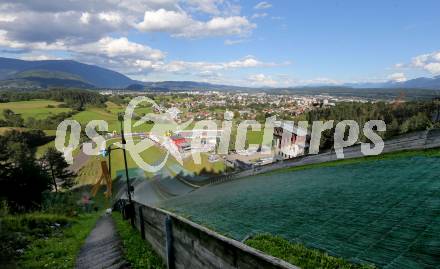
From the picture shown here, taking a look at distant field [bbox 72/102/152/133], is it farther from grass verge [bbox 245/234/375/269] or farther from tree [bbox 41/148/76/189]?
grass verge [bbox 245/234/375/269]

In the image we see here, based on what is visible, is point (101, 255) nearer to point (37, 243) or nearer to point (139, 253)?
point (139, 253)

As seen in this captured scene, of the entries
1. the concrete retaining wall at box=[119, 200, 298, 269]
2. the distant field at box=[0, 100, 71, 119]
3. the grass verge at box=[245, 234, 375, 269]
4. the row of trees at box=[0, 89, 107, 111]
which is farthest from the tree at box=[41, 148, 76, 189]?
the row of trees at box=[0, 89, 107, 111]

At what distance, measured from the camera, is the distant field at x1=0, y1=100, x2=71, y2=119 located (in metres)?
124

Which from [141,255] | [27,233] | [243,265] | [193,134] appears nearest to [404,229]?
[243,265]

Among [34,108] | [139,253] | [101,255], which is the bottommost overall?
[34,108]

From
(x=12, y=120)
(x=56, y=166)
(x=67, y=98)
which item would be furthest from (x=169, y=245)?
(x=67, y=98)

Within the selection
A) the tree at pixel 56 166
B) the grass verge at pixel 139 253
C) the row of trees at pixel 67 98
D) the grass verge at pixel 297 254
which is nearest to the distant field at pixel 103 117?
the row of trees at pixel 67 98

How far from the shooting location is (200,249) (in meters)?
5.14

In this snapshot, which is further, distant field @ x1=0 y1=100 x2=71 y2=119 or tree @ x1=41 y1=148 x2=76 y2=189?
distant field @ x1=0 y1=100 x2=71 y2=119

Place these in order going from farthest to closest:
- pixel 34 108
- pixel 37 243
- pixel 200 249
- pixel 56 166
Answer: pixel 34 108
pixel 56 166
pixel 37 243
pixel 200 249

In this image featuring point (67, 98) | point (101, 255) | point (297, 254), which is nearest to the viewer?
point (297, 254)

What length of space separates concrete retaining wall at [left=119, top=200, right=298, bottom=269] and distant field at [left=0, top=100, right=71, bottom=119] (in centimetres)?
12833

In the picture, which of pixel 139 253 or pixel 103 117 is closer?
pixel 139 253

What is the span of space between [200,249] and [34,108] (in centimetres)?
15105
